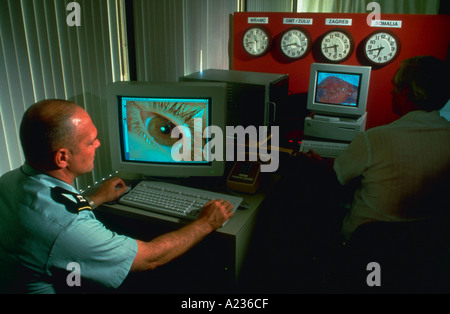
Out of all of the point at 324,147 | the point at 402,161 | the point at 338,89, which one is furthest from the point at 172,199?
the point at 338,89

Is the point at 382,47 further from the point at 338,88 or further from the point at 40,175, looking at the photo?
the point at 40,175

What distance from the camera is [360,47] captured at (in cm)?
308

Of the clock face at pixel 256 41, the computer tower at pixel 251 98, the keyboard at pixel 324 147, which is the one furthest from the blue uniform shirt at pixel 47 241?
the clock face at pixel 256 41

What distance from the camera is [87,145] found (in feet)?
3.85

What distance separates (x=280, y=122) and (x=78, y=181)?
4.22ft

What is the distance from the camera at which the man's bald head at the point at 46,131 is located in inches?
41.2

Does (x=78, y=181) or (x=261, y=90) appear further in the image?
(x=261, y=90)

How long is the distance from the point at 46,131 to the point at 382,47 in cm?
283

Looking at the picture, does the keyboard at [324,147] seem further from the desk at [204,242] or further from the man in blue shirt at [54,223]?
the man in blue shirt at [54,223]

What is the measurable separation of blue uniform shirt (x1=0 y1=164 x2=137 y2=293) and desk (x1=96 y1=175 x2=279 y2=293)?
416 mm

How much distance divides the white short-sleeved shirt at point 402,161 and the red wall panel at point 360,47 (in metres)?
1.74

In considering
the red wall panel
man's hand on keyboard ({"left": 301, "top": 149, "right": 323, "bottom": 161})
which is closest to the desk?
man's hand on keyboard ({"left": 301, "top": 149, "right": 323, "bottom": 161})
